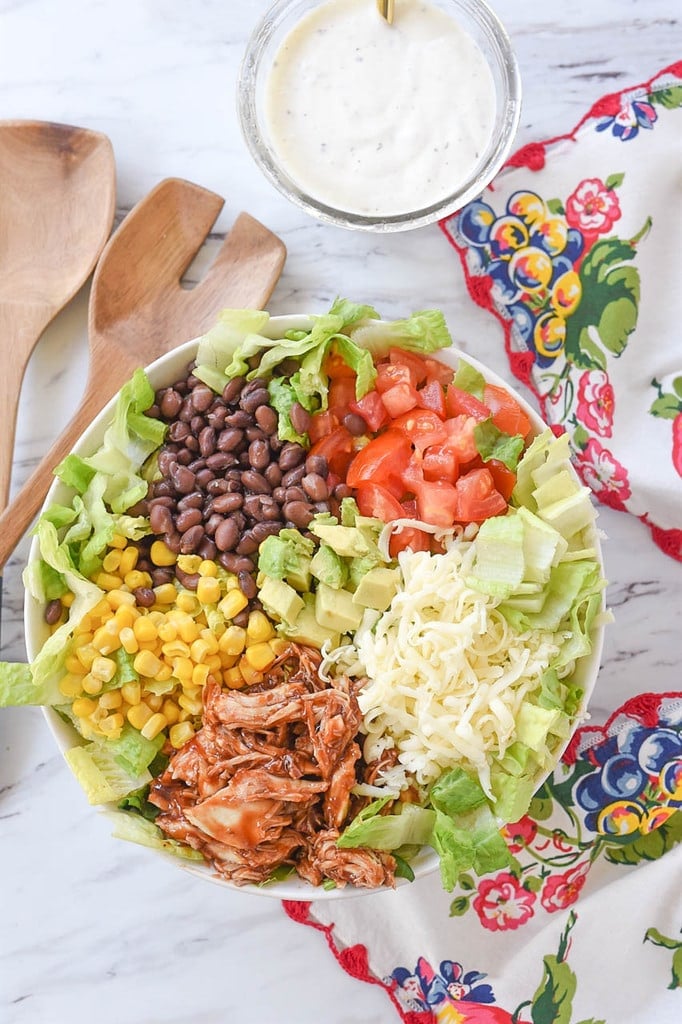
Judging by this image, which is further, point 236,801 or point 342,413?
point 342,413

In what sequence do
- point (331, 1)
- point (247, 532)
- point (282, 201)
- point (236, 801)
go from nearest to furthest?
point (236, 801) → point (247, 532) → point (331, 1) → point (282, 201)

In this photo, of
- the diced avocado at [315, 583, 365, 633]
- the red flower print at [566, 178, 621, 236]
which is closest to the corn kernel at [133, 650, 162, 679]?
the diced avocado at [315, 583, 365, 633]

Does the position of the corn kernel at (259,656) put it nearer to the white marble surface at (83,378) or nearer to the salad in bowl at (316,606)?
the salad in bowl at (316,606)

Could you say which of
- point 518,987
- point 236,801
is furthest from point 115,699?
point 518,987

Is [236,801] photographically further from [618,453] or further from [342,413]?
[618,453]

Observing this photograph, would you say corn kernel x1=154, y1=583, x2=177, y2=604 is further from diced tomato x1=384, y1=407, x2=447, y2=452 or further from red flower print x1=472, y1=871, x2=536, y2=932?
red flower print x1=472, y1=871, x2=536, y2=932

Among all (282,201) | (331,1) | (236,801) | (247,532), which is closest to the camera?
(236,801)

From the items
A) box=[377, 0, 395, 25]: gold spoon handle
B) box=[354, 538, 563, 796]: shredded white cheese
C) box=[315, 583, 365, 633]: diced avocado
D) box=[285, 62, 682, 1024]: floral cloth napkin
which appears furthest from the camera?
box=[285, 62, 682, 1024]: floral cloth napkin

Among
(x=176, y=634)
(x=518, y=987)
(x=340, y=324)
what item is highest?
(x=340, y=324)
